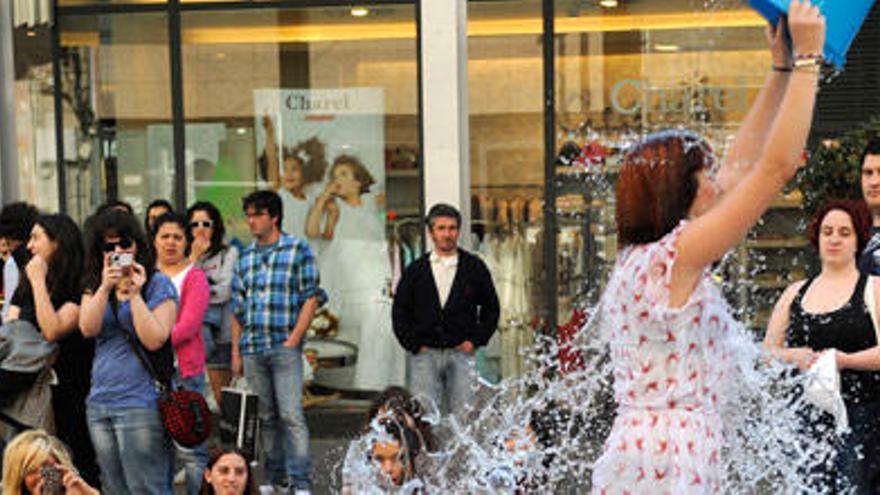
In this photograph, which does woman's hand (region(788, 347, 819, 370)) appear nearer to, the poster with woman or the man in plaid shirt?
the man in plaid shirt

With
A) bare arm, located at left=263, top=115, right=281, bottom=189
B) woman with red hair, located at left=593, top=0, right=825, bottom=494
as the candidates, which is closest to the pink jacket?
bare arm, located at left=263, top=115, right=281, bottom=189

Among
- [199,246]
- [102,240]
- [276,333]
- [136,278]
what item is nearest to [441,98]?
[199,246]

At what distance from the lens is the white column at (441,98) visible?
1210cm

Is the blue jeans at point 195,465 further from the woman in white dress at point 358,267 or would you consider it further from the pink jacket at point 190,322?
the woman in white dress at point 358,267

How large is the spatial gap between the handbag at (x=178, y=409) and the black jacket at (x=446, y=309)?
2.43m

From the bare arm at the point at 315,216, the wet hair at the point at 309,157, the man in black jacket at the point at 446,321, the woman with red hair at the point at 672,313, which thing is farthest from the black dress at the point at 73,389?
the woman with red hair at the point at 672,313

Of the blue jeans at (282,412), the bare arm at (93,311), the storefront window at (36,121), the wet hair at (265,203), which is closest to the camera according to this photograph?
the bare arm at (93,311)

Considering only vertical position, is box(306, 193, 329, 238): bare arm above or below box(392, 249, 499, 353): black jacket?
above

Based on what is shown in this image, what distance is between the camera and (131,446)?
804cm

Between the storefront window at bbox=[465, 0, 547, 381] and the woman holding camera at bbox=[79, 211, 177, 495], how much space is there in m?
4.66

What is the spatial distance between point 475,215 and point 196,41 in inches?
109

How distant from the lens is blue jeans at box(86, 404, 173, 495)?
802 centimetres

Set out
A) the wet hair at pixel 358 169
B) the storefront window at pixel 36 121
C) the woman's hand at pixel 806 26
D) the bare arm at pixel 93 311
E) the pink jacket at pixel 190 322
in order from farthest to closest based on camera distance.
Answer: the storefront window at pixel 36 121, the wet hair at pixel 358 169, the pink jacket at pixel 190 322, the bare arm at pixel 93 311, the woman's hand at pixel 806 26

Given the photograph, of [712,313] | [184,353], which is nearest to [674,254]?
[712,313]
